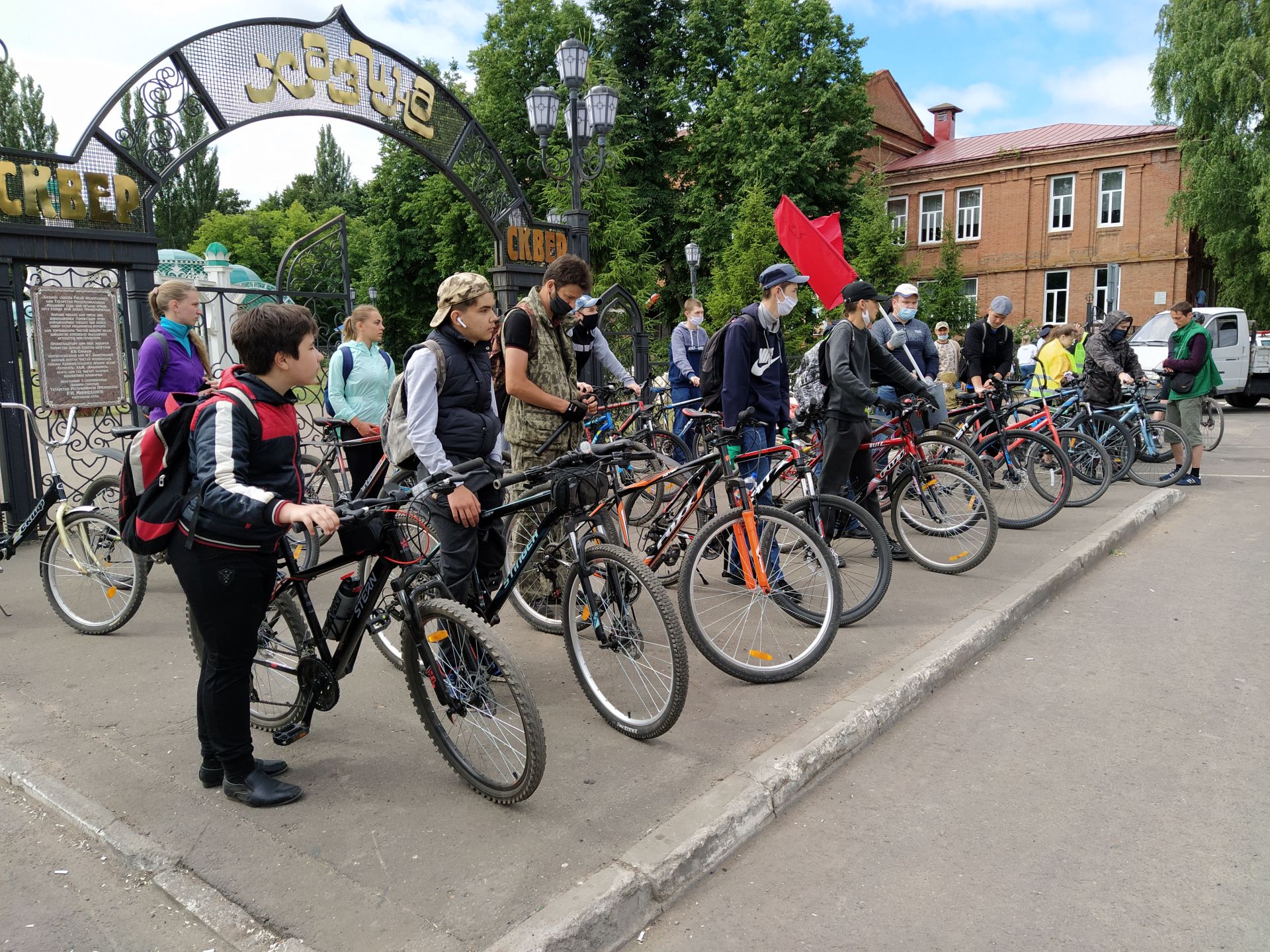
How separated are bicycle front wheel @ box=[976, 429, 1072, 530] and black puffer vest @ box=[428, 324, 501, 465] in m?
5.10

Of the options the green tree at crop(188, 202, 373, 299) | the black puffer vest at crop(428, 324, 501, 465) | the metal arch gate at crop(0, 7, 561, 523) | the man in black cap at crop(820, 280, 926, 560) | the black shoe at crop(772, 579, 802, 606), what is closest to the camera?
the black puffer vest at crop(428, 324, 501, 465)

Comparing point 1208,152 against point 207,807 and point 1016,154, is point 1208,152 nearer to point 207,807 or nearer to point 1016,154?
point 1016,154

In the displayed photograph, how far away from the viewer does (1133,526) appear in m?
8.09

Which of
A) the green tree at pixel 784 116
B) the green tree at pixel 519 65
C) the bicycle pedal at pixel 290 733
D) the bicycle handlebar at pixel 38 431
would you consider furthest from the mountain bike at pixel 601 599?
the green tree at pixel 519 65

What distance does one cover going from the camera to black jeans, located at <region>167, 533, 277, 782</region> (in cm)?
311

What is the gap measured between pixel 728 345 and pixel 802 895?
3.60 m

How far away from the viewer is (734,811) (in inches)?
125

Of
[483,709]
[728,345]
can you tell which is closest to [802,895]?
[483,709]

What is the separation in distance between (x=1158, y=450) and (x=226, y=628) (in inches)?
397

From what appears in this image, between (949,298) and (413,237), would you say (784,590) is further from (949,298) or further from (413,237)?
(413,237)

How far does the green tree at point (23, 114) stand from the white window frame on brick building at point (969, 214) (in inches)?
1651

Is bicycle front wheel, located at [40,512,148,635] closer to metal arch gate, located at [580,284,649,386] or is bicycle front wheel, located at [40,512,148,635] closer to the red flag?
the red flag

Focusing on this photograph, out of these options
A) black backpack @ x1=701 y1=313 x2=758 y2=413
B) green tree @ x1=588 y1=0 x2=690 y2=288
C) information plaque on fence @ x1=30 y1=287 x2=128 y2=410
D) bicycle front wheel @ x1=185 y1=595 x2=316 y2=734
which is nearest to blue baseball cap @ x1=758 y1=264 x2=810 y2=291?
black backpack @ x1=701 y1=313 x2=758 y2=413

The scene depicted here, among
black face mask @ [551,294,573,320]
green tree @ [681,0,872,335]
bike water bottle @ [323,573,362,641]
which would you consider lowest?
bike water bottle @ [323,573,362,641]
